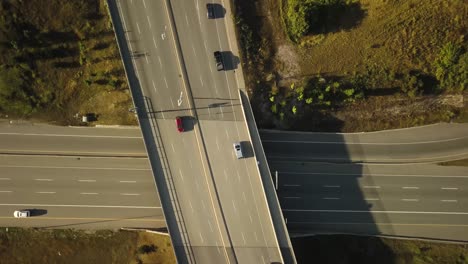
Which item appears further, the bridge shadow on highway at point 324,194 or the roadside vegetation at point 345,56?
the bridge shadow on highway at point 324,194

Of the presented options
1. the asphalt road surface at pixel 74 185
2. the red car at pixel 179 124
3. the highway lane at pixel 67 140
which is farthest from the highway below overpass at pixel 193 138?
the highway lane at pixel 67 140

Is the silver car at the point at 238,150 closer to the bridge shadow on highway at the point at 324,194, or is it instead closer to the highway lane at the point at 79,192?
the bridge shadow on highway at the point at 324,194

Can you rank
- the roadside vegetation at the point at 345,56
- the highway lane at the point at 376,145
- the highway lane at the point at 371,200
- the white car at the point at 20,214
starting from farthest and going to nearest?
the highway lane at the point at 376,145 < the highway lane at the point at 371,200 < the roadside vegetation at the point at 345,56 < the white car at the point at 20,214

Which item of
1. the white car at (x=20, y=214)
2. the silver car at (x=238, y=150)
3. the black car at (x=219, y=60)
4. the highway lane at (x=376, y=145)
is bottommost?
Result: the highway lane at (x=376, y=145)

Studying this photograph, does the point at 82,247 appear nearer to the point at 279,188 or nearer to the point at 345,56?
the point at 279,188

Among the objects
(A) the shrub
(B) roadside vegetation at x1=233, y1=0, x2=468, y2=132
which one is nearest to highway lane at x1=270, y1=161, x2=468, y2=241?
(B) roadside vegetation at x1=233, y1=0, x2=468, y2=132

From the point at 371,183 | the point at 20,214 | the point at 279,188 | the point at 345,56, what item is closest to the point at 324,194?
the point at 279,188

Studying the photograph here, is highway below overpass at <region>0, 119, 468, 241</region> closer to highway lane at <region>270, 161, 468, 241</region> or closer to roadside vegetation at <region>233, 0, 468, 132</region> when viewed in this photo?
highway lane at <region>270, 161, 468, 241</region>
